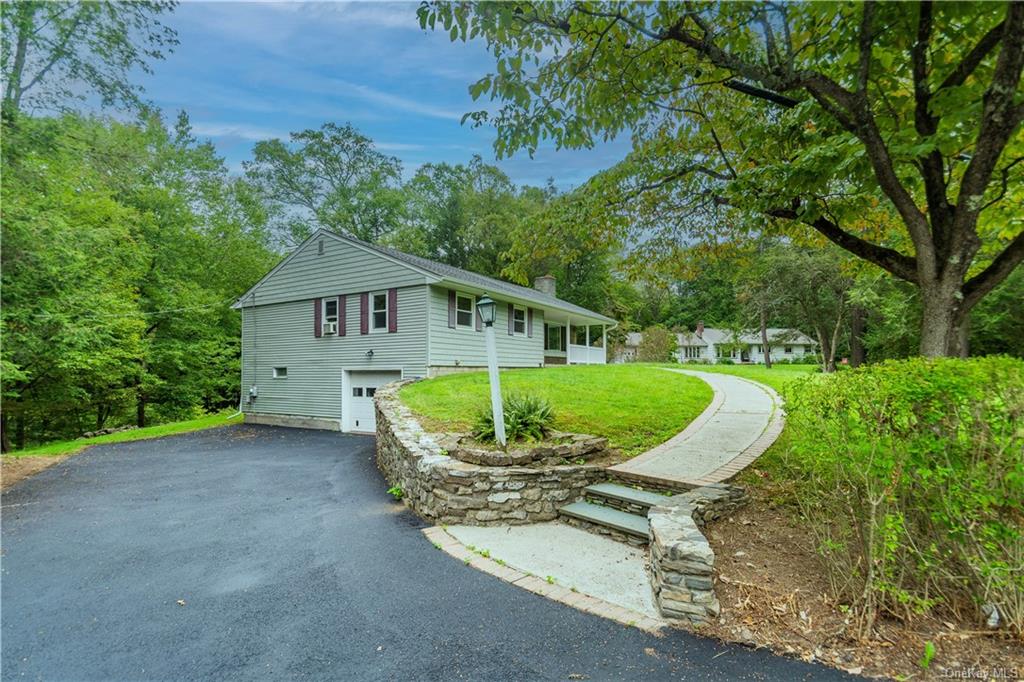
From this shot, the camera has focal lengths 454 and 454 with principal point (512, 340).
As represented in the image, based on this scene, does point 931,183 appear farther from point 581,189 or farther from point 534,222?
point 534,222

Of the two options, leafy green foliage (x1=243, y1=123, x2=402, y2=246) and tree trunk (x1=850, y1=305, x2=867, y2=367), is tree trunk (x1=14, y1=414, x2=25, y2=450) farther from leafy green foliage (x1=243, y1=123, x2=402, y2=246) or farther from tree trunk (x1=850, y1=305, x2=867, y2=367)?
tree trunk (x1=850, y1=305, x2=867, y2=367)

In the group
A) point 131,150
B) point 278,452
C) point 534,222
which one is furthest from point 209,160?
point 534,222

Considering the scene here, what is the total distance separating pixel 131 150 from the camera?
16.8 meters

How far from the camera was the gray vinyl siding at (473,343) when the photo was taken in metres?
13.3

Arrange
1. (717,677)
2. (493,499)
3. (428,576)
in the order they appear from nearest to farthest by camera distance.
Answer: (717,677) → (428,576) → (493,499)

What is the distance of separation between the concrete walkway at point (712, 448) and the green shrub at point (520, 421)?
1.27 m

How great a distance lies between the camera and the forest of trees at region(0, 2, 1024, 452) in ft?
25.9

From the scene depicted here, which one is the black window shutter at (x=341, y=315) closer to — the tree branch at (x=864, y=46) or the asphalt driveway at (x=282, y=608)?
the asphalt driveway at (x=282, y=608)

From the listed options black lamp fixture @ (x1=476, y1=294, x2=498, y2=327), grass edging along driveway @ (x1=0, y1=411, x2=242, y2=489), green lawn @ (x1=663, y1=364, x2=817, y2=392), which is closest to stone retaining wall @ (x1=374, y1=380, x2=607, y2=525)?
black lamp fixture @ (x1=476, y1=294, x2=498, y2=327)

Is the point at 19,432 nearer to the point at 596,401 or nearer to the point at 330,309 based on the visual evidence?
the point at 330,309

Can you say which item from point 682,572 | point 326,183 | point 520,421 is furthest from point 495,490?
point 326,183

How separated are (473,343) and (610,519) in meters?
10.7

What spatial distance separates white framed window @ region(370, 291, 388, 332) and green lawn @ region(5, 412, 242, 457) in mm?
6608

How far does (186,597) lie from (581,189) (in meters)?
Answer: 6.53
